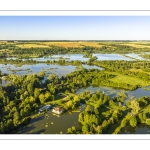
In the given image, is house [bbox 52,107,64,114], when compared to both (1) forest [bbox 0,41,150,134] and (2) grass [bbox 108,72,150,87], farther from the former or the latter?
(2) grass [bbox 108,72,150,87]

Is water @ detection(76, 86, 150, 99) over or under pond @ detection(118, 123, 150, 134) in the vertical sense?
over

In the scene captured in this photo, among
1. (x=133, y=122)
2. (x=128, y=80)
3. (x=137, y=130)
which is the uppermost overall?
(x=128, y=80)

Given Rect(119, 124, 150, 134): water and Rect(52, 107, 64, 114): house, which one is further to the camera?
Rect(52, 107, 64, 114): house

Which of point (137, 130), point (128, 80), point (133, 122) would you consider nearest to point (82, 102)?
point (133, 122)

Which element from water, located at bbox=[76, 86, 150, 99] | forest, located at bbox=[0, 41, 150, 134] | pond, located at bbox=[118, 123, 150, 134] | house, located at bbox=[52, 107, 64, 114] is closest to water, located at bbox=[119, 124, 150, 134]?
pond, located at bbox=[118, 123, 150, 134]

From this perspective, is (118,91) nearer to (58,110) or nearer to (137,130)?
(137,130)

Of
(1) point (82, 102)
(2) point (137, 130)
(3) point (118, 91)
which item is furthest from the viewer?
(3) point (118, 91)

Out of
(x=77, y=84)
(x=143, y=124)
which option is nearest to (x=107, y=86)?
(x=77, y=84)

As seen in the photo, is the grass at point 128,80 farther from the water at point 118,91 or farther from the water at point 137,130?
the water at point 137,130

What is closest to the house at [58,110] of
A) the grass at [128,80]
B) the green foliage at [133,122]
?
the green foliage at [133,122]

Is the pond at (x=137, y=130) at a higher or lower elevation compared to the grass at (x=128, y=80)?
lower
